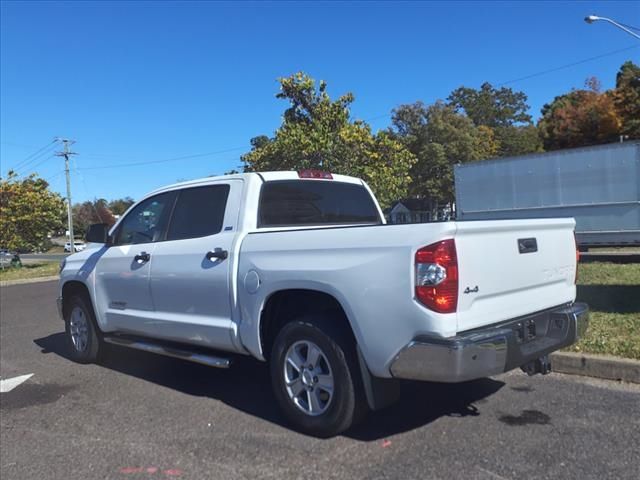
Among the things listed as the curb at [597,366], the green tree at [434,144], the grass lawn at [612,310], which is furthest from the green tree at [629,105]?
the curb at [597,366]

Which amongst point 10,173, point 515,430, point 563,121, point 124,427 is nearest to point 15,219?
point 10,173

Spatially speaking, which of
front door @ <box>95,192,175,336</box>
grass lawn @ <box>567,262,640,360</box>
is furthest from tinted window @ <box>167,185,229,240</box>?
grass lawn @ <box>567,262,640,360</box>

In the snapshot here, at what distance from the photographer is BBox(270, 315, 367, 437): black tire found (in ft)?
12.7

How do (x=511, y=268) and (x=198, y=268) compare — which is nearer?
(x=511, y=268)

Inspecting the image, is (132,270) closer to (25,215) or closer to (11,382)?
(11,382)

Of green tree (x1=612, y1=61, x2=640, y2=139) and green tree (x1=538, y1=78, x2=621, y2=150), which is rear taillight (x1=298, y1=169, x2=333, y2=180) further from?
green tree (x1=538, y1=78, x2=621, y2=150)

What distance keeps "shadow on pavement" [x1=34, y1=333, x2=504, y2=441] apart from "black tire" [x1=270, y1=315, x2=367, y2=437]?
0.79 feet

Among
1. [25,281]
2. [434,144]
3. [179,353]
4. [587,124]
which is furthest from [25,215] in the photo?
[587,124]

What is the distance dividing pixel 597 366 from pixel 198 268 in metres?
3.67

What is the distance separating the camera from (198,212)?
5.24m

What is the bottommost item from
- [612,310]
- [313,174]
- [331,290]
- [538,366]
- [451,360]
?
[612,310]

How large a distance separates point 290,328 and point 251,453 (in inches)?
34.8

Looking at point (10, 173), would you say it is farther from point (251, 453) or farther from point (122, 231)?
point (251, 453)

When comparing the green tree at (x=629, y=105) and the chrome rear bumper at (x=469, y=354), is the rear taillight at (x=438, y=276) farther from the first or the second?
the green tree at (x=629, y=105)
